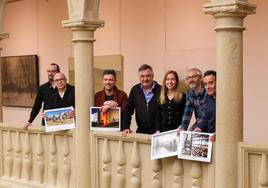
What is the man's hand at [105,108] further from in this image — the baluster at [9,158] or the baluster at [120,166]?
the baluster at [9,158]

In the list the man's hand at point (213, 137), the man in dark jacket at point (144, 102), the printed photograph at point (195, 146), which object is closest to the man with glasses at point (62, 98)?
the man in dark jacket at point (144, 102)

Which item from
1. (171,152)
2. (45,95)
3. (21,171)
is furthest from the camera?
(21,171)

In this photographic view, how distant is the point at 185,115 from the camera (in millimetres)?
5527

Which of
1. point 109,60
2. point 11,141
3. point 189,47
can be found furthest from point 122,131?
point 109,60

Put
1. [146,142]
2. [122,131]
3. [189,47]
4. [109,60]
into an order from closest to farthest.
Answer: [146,142] < [122,131] < [189,47] < [109,60]

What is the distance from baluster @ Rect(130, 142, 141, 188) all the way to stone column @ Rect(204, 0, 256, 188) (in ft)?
3.98

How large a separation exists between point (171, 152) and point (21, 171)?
3.18 metres

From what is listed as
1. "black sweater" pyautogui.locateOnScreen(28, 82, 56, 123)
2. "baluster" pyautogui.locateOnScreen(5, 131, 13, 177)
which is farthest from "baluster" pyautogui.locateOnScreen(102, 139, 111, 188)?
"baluster" pyautogui.locateOnScreen(5, 131, 13, 177)

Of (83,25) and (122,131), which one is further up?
(83,25)

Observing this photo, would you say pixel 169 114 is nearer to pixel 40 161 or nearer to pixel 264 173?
pixel 264 173

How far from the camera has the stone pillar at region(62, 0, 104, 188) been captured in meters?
6.54

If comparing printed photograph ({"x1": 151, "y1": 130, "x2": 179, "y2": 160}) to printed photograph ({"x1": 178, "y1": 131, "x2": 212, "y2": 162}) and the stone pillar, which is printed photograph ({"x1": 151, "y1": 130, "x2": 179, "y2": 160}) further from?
the stone pillar

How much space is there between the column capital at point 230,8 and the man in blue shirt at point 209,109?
745 mm

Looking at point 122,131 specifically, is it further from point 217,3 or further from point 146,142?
point 217,3
